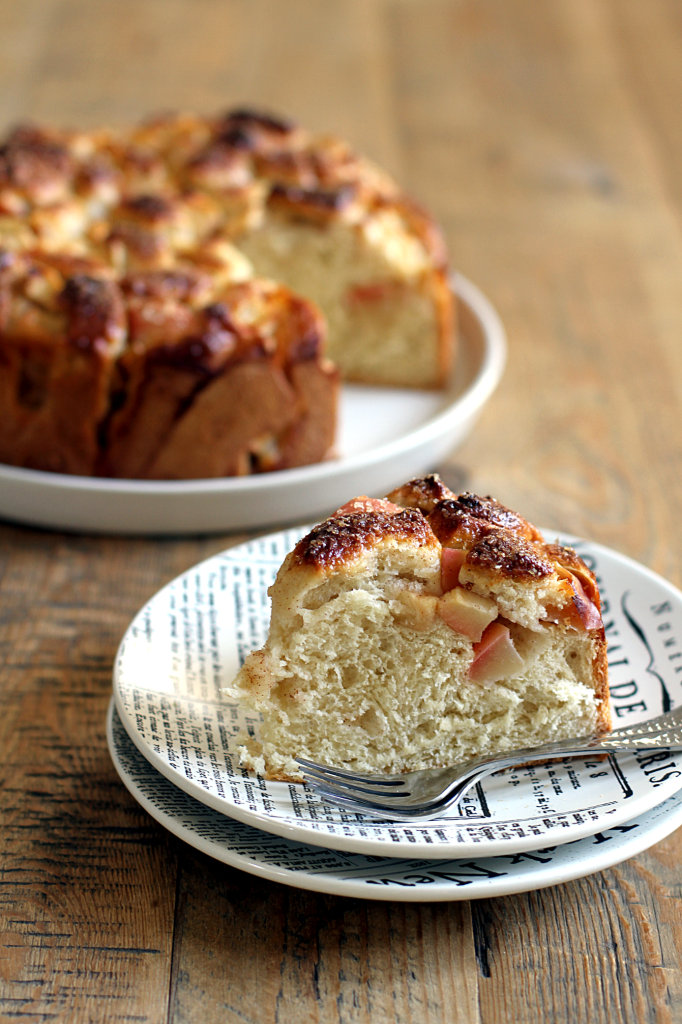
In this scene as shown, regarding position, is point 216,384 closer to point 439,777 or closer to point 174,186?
point 174,186

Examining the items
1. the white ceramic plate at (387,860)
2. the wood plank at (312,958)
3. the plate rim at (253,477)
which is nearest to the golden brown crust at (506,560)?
the white ceramic plate at (387,860)

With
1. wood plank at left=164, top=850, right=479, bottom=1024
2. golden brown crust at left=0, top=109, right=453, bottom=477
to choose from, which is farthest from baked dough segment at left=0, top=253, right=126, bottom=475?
wood plank at left=164, top=850, right=479, bottom=1024

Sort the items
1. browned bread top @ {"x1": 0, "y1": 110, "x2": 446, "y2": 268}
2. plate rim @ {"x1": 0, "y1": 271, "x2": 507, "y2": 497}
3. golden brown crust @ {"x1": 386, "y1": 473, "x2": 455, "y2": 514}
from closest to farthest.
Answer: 1. golden brown crust @ {"x1": 386, "y1": 473, "x2": 455, "y2": 514}
2. plate rim @ {"x1": 0, "y1": 271, "x2": 507, "y2": 497}
3. browned bread top @ {"x1": 0, "y1": 110, "x2": 446, "y2": 268}

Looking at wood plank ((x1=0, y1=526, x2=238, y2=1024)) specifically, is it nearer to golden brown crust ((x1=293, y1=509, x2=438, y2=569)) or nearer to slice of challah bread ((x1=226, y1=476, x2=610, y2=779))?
slice of challah bread ((x1=226, y1=476, x2=610, y2=779))

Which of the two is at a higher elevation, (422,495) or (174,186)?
(422,495)

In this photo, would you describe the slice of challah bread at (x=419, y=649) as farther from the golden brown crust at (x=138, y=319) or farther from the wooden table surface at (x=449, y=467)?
the golden brown crust at (x=138, y=319)

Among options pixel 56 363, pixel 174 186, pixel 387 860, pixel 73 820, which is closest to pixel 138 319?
pixel 56 363
